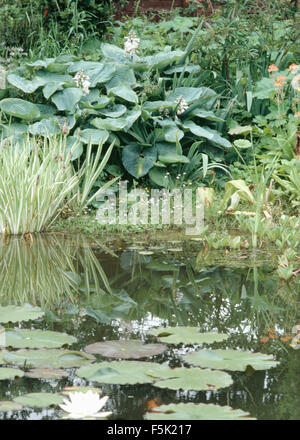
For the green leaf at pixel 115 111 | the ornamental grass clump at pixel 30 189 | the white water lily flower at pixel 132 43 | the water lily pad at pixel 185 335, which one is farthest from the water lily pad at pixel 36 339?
the white water lily flower at pixel 132 43

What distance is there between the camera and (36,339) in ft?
8.21

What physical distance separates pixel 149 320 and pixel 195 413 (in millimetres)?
1071

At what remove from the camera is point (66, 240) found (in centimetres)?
453

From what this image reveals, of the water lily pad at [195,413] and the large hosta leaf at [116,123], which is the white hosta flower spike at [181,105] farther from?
the water lily pad at [195,413]

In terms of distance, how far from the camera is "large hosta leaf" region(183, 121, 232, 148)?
18.3 ft

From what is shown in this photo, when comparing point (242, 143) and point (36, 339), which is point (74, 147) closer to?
point (242, 143)

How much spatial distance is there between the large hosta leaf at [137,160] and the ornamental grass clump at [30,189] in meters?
0.74

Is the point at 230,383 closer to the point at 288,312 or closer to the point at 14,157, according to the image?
the point at 288,312

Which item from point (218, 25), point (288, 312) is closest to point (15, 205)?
point (288, 312)

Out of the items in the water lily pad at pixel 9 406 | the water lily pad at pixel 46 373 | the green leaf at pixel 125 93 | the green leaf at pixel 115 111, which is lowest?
the water lily pad at pixel 9 406

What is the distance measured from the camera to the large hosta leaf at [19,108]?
5379mm

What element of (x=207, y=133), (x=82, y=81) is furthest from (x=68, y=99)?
(x=207, y=133)
